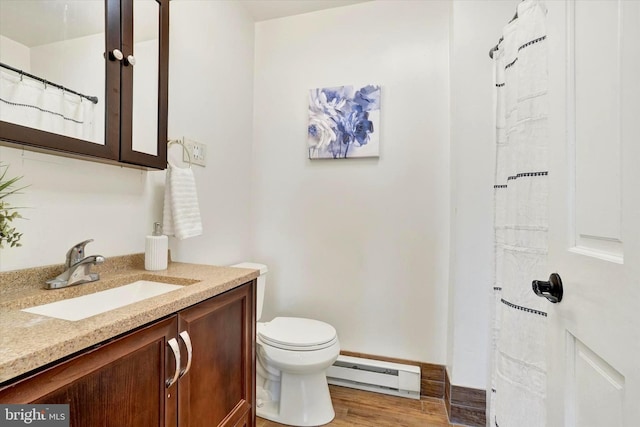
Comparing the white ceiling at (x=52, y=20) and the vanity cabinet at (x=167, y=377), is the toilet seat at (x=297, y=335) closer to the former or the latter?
the vanity cabinet at (x=167, y=377)

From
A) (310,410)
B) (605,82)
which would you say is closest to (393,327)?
(310,410)

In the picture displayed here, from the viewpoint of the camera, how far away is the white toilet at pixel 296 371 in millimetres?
1515

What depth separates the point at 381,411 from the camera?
1.69 m

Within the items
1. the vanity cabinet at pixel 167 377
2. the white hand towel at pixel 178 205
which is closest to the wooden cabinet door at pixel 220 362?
the vanity cabinet at pixel 167 377

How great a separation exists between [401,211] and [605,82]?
4.41 feet

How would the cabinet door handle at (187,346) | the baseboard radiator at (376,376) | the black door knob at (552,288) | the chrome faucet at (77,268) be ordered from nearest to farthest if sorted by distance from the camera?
the black door knob at (552,288)
the cabinet door handle at (187,346)
the chrome faucet at (77,268)
the baseboard radiator at (376,376)

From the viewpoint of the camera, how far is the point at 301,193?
2.11 m

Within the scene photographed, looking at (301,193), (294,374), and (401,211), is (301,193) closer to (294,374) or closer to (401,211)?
(401,211)

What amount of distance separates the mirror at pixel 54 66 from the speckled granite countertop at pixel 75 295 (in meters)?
0.47

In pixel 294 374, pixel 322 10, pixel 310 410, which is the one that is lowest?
pixel 310 410

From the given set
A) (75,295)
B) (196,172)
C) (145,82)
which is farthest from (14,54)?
(196,172)

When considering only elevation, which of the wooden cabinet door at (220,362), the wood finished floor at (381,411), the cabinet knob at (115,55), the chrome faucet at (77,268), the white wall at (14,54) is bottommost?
the wood finished floor at (381,411)

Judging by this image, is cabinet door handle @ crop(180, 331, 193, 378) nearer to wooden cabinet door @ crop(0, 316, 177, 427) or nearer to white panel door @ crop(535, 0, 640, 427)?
wooden cabinet door @ crop(0, 316, 177, 427)

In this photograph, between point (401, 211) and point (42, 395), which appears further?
point (401, 211)
